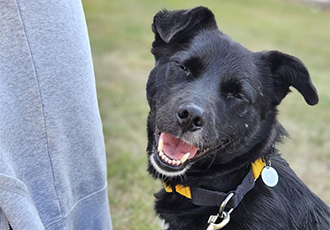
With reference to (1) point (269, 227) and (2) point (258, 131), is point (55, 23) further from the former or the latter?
(1) point (269, 227)

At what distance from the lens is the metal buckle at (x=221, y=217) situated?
2008mm

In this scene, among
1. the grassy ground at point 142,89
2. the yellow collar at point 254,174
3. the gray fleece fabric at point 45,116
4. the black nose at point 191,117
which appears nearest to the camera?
the gray fleece fabric at point 45,116

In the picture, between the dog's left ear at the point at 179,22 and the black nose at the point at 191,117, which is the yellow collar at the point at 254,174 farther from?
the dog's left ear at the point at 179,22

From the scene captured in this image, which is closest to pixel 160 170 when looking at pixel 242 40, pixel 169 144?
pixel 169 144

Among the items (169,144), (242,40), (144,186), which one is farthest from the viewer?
(242,40)

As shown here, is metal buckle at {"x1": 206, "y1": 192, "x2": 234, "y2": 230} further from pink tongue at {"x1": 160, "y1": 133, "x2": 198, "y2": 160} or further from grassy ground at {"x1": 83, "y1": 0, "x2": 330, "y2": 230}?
grassy ground at {"x1": 83, "y1": 0, "x2": 330, "y2": 230}

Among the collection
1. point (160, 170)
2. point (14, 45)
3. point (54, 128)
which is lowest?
point (160, 170)

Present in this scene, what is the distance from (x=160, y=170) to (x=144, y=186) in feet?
6.04

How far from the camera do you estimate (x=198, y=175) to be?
2.24 meters

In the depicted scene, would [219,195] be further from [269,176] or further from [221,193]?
[269,176]

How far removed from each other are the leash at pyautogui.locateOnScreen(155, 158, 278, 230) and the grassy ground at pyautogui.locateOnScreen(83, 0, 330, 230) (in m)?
1.24

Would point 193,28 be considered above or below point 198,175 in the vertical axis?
above

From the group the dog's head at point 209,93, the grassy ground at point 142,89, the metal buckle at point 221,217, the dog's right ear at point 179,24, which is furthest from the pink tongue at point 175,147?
the grassy ground at point 142,89

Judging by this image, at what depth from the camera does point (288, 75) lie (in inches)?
91.7
